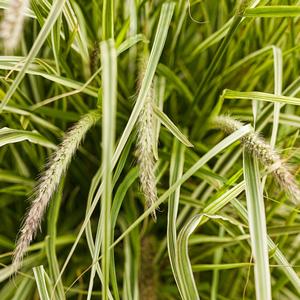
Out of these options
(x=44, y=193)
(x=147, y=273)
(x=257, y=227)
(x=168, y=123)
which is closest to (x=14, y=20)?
(x=44, y=193)

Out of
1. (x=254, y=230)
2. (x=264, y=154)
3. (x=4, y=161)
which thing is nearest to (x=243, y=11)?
(x=264, y=154)

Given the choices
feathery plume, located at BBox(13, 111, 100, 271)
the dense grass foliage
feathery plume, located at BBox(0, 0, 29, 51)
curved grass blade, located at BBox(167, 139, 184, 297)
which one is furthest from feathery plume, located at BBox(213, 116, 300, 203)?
feathery plume, located at BBox(0, 0, 29, 51)

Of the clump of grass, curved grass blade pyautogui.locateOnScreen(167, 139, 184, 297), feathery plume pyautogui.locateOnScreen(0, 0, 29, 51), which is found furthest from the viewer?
the clump of grass

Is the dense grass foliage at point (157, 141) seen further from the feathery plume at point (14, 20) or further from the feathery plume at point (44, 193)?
the feathery plume at point (14, 20)

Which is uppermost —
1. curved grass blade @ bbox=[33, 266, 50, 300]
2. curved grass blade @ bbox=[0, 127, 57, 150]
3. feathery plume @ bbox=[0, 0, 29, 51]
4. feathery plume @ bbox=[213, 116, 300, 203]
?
feathery plume @ bbox=[0, 0, 29, 51]

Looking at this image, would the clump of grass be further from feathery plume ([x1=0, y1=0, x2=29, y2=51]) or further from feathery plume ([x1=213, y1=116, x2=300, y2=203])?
feathery plume ([x1=0, y1=0, x2=29, y2=51])

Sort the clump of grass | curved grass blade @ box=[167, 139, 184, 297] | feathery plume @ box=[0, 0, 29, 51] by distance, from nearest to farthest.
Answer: feathery plume @ box=[0, 0, 29, 51] → curved grass blade @ box=[167, 139, 184, 297] → the clump of grass

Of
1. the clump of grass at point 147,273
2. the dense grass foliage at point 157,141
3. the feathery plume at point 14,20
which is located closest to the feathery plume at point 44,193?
the dense grass foliage at point 157,141

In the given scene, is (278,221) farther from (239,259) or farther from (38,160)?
(38,160)
